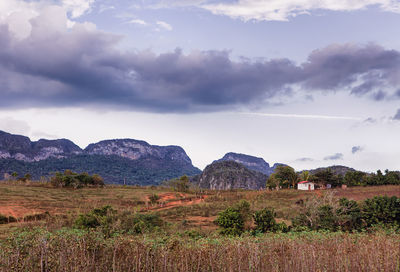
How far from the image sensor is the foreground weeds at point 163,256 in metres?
6.40

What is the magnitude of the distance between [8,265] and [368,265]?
7.63 meters

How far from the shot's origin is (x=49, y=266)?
6.43 m

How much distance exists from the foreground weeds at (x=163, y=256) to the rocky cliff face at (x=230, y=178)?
100518 mm

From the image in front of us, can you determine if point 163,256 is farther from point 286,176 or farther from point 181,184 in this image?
point 286,176

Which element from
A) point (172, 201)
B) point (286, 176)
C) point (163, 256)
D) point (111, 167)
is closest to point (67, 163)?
point (111, 167)

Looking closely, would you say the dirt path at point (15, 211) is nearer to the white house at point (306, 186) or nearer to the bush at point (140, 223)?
the bush at point (140, 223)

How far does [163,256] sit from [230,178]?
111 metres

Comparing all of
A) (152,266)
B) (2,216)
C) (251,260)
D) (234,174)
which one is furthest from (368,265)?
(234,174)

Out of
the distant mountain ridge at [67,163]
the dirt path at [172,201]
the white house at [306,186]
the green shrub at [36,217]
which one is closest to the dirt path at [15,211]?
the green shrub at [36,217]

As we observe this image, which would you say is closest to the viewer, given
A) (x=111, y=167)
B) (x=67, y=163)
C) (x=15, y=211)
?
(x=15, y=211)

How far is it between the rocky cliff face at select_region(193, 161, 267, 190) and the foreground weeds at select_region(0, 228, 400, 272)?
330 feet

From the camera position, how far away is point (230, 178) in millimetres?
116875

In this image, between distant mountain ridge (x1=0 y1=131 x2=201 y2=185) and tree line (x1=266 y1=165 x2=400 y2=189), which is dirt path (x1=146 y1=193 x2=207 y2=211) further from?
distant mountain ridge (x1=0 y1=131 x2=201 y2=185)

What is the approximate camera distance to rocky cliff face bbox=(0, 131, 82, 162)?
140875mm
